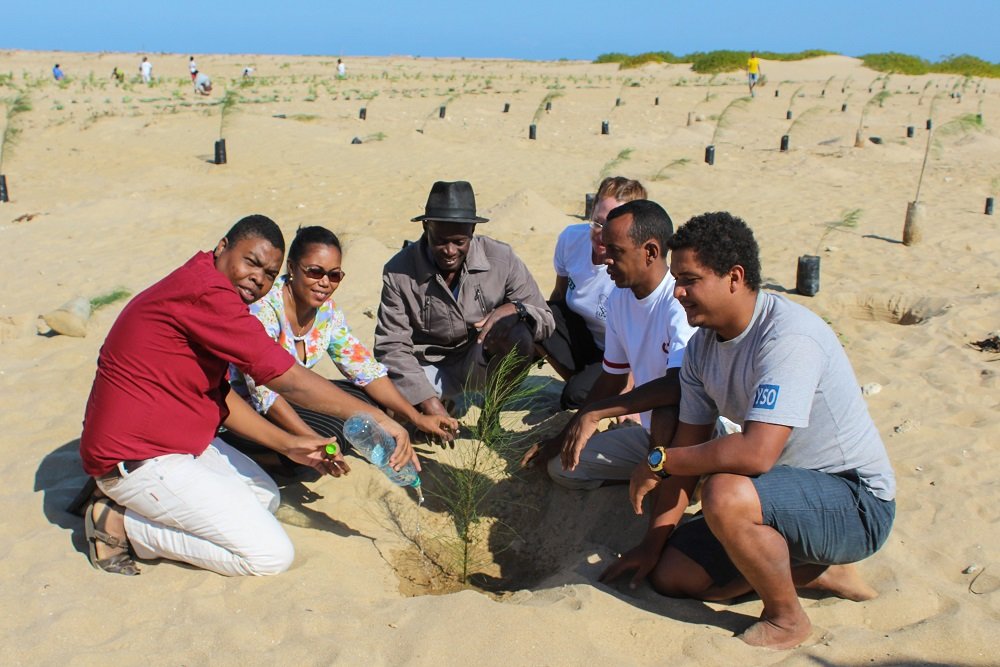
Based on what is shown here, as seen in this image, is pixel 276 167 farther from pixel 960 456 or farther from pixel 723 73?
pixel 723 73

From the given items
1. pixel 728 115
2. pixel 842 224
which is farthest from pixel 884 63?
pixel 842 224

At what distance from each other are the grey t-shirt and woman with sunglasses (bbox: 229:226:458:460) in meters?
1.34

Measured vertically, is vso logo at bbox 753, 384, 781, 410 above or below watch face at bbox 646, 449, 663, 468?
above

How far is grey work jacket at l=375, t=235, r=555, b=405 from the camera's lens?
3.93 meters

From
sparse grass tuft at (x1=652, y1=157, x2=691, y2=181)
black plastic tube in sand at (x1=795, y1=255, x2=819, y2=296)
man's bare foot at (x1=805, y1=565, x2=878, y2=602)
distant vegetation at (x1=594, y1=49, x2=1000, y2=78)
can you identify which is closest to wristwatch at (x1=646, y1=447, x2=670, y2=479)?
man's bare foot at (x1=805, y1=565, x2=878, y2=602)

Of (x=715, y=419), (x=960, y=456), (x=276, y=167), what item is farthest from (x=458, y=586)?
(x=276, y=167)

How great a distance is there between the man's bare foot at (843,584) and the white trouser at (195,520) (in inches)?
69.8

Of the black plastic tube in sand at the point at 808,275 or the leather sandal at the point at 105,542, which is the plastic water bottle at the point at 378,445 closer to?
the leather sandal at the point at 105,542

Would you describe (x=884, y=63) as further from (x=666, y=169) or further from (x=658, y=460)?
(x=658, y=460)

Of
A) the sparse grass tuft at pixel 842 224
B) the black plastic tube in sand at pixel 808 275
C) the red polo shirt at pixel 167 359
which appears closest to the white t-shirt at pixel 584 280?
the red polo shirt at pixel 167 359

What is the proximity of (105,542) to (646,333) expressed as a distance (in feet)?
6.80

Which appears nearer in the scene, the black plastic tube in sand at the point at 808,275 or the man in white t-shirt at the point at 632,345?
the man in white t-shirt at the point at 632,345

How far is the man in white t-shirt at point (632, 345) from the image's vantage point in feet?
10.2

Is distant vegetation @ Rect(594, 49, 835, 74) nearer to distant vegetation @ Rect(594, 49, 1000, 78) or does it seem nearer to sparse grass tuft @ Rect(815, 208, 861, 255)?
distant vegetation @ Rect(594, 49, 1000, 78)
